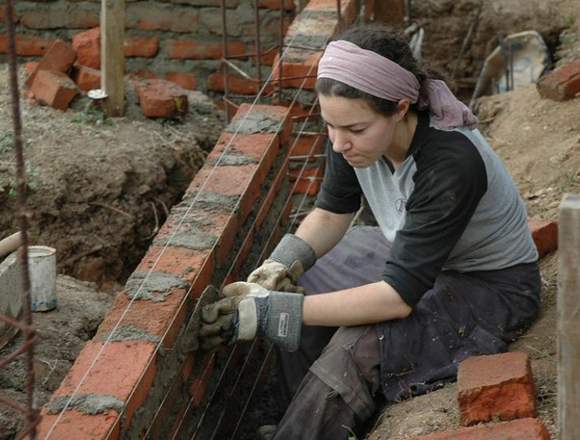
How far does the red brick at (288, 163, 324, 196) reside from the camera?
5.07 m

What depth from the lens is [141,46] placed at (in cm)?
643

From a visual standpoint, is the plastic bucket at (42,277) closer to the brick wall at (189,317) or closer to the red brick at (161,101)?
the brick wall at (189,317)

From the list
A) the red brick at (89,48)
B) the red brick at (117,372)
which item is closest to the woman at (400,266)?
the red brick at (117,372)

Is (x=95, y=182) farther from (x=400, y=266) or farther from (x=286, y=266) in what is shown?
Answer: (x=400, y=266)

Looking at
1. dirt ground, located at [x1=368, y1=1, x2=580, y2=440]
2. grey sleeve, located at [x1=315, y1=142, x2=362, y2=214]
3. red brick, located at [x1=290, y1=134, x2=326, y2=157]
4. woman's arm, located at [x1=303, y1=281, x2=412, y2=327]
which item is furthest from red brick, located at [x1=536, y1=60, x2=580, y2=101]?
woman's arm, located at [x1=303, y1=281, x2=412, y2=327]

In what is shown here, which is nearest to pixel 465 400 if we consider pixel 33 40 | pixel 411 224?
pixel 411 224

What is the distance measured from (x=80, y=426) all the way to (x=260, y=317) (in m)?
0.69

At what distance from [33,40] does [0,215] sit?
6.47 ft

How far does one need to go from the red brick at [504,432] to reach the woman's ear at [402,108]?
0.94 m

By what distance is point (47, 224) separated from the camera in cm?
486

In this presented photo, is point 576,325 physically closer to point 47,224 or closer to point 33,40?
point 47,224

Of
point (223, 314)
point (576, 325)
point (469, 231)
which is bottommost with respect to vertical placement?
point (223, 314)

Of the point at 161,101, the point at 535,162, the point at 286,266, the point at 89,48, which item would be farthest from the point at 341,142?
the point at 89,48

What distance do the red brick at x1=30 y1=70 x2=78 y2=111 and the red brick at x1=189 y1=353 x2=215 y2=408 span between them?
2089 millimetres
